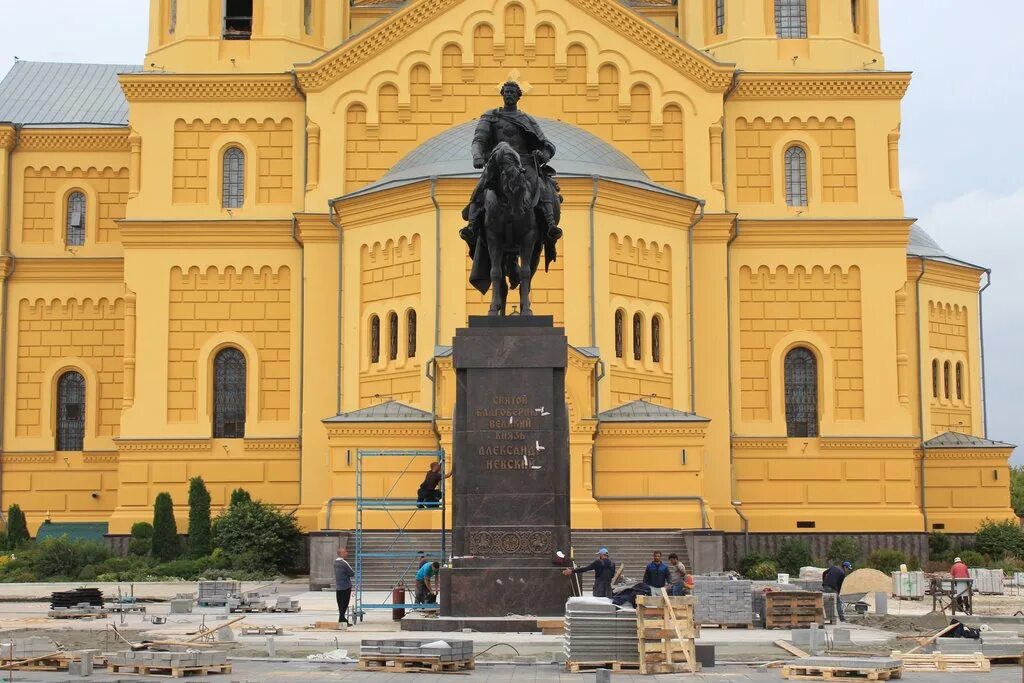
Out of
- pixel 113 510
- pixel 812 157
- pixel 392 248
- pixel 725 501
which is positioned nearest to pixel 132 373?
pixel 113 510

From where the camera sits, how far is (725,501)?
49688 mm

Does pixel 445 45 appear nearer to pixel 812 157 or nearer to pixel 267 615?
pixel 812 157

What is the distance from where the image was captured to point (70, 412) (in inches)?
2131

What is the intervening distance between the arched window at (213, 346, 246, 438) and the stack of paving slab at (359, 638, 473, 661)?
29165mm

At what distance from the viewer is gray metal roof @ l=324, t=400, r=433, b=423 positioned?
4494 centimetres

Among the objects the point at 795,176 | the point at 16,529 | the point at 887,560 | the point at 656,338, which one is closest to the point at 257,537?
the point at 16,529

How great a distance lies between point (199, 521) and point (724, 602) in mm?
21194

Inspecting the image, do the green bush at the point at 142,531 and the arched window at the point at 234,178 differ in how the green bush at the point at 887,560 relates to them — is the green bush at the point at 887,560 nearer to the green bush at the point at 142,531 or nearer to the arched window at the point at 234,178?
the green bush at the point at 142,531

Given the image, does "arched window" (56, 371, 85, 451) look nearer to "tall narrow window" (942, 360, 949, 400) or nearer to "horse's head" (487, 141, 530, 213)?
"tall narrow window" (942, 360, 949, 400)

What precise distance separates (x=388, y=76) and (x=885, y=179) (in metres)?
15.8

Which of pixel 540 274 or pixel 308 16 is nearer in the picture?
pixel 540 274

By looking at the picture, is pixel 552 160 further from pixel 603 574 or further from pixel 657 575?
pixel 603 574

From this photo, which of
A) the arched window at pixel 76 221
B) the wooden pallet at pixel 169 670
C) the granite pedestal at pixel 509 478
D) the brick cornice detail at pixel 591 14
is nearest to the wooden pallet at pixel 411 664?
the wooden pallet at pixel 169 670

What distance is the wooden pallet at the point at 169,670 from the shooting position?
2109 centimetres
